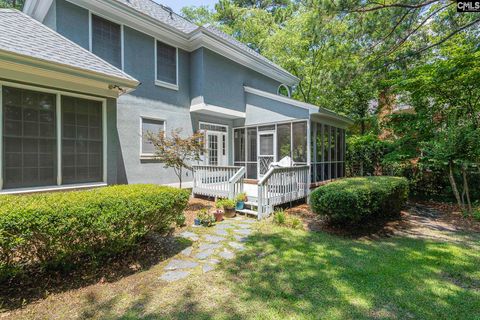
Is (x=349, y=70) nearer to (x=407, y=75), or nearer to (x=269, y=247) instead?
(x=407, y=75)

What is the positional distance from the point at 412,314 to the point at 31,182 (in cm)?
779

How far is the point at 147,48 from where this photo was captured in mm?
9195

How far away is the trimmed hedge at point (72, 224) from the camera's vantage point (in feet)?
9.35

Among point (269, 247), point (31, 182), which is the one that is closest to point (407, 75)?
point (269, 247)

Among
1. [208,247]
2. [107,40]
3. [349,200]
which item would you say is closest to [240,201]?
[208,247]

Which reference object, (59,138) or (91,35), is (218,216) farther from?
(91,35)

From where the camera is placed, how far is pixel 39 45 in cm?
533

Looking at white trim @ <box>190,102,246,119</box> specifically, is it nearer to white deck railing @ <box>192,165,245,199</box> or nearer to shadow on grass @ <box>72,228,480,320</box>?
white deck railing @ <box>192,165,245,199</box>

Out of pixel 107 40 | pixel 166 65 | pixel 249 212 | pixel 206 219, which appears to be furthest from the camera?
pixel 166 65

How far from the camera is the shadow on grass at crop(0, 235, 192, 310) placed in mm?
3166

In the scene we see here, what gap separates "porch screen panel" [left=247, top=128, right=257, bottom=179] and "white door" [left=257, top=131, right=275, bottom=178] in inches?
12.6

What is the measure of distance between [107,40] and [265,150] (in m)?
7.60

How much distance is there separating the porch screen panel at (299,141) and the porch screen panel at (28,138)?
822 cm

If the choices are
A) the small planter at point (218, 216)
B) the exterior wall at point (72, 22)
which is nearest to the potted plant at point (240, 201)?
the small planter at point (218, 216)
